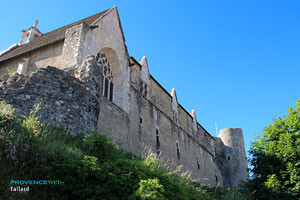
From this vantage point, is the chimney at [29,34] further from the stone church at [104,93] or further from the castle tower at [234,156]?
the castle tower at [234,156]

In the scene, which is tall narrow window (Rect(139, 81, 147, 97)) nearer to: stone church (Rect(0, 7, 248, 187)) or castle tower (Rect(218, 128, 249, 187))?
stone church (Rect(0, 7, 248, 187))

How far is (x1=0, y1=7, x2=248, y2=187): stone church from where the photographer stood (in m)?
7.55

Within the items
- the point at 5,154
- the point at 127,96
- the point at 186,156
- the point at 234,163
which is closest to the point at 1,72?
the point at 127,96

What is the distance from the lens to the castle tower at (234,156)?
108 ft

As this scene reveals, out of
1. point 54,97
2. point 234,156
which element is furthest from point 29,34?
point 234,156

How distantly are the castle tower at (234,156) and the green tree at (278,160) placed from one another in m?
20.6

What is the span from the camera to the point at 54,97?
7570mm

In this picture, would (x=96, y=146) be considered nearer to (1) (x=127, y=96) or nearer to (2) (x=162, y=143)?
(1) (x=127, y=96)

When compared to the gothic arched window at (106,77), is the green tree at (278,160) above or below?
below

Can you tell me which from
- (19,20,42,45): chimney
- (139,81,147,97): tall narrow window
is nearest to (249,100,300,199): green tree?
(139,81,147,97): tall narrow window

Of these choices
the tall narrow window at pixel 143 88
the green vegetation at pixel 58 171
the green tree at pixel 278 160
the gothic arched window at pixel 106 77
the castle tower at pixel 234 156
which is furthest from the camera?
the castle tower at pixel 234 156

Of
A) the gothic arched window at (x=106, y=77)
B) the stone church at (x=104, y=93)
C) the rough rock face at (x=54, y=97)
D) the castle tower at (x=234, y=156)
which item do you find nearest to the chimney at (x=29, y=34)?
the stone church at (x=104, y=93)

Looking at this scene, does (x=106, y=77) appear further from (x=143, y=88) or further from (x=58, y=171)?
(x=58, y=171)

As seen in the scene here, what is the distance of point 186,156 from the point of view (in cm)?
2283
